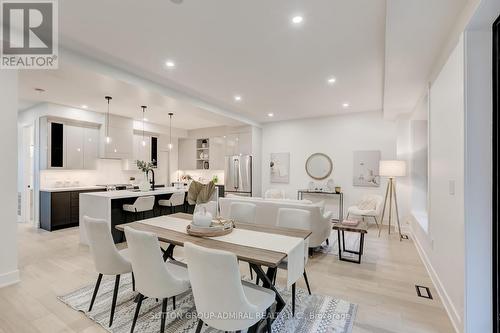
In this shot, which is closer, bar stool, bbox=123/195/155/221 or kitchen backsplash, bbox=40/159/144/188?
bar stool, bbox=123/195/155/221

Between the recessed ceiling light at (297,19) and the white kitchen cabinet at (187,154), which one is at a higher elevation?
the recessed ceiling light at (297,19)

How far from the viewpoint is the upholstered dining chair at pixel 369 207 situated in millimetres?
5346

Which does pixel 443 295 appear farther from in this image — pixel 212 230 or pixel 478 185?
pixel 212 230

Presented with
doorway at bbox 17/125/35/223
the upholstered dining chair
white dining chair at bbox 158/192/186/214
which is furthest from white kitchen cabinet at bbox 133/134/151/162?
the upholstered dining chair

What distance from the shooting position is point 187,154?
29.0ft

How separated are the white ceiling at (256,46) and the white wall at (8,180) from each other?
675 millimetres

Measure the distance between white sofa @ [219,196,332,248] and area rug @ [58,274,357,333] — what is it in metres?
1.14

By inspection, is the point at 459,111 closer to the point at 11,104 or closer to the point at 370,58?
the point at 370,58

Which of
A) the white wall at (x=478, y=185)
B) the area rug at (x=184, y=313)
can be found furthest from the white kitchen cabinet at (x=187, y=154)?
the white wall at (x=478, y=185)

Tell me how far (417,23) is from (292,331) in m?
2.98

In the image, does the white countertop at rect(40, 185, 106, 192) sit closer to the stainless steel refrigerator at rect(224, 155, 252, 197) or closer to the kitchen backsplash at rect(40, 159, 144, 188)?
the kitchen backsplash at rect(40, 159, 144, 188)

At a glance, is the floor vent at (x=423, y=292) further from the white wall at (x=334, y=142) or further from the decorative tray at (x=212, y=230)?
the white wall at (x=334, y=142)

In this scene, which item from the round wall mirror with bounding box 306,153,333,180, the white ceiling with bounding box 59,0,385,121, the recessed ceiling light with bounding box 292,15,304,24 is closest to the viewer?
the white ceiling with bounding box 59,0,385,121

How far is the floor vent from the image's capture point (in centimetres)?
264
